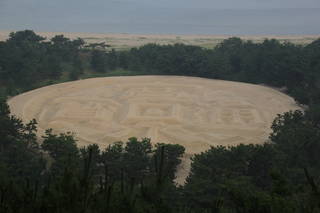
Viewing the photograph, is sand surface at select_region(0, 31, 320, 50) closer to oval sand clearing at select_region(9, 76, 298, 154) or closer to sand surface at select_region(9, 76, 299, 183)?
oval sand clearing at select_region(9, 76, 298, 154)

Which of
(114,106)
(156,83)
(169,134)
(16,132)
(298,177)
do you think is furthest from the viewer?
(156,83)

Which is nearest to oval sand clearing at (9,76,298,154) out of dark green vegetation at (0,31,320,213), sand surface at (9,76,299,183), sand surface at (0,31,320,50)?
sand surface at (9,76,299,183)

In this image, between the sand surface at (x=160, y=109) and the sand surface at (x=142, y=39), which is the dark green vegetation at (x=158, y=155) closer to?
the sand surface at (x=160, y=109)

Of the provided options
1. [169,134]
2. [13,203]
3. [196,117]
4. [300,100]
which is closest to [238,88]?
[300,100]

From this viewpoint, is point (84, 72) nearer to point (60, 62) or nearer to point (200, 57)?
point (60, 62)

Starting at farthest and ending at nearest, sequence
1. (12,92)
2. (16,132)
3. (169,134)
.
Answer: (12,92) → (169,134) → (16,132)

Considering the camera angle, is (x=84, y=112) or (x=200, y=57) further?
(x=200, y=57)

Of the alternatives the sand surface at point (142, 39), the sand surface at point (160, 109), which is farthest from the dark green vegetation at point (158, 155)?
the sand surface at point (142, 39)
